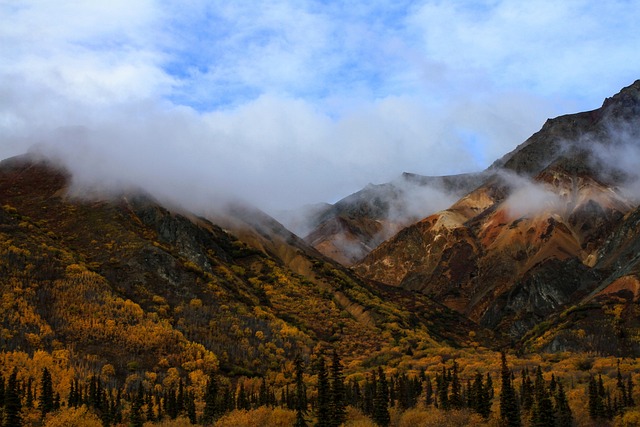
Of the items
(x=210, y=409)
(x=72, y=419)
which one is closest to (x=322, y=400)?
(x=210, y=409)

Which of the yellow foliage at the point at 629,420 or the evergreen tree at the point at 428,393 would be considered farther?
the evergreen tree at the point at 428,393

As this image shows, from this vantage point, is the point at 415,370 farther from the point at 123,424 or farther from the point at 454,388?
the point at 123,424

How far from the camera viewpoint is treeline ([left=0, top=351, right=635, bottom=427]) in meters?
112

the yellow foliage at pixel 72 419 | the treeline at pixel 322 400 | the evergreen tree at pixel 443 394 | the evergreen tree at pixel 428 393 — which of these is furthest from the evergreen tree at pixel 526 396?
the yellow foliage at pixel 72 419

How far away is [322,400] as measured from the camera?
11219cm

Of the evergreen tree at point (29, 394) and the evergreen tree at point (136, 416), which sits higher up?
the evergreen tree at point (29, 394)

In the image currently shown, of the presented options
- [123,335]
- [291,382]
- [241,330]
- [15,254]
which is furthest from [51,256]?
[291,382]

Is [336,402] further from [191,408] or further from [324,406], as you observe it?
[191,408]

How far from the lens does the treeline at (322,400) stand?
369 feet

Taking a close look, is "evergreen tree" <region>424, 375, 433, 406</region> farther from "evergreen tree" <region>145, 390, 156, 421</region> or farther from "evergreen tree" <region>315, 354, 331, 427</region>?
"evergreen tree" <region>145, 390, 156, 421</region>

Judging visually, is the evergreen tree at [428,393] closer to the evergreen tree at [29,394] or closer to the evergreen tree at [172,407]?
the evergreen tree at [172,407]

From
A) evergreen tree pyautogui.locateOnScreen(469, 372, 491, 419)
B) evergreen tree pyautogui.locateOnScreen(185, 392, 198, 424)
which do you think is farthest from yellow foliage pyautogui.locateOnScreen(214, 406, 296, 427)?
evergreen tree pyautogui.locateOnScreen(469, 372, 491, 419)

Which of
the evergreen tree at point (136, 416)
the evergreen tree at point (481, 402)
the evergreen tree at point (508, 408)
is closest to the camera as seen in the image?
the evergreen tree at point (508, 408)

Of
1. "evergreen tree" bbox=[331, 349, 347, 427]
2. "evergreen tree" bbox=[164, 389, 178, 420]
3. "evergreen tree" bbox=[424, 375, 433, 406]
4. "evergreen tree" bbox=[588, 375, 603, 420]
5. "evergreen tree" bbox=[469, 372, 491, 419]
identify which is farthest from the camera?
"evergreen tree" bbox=[424, 375, 433, 406]
